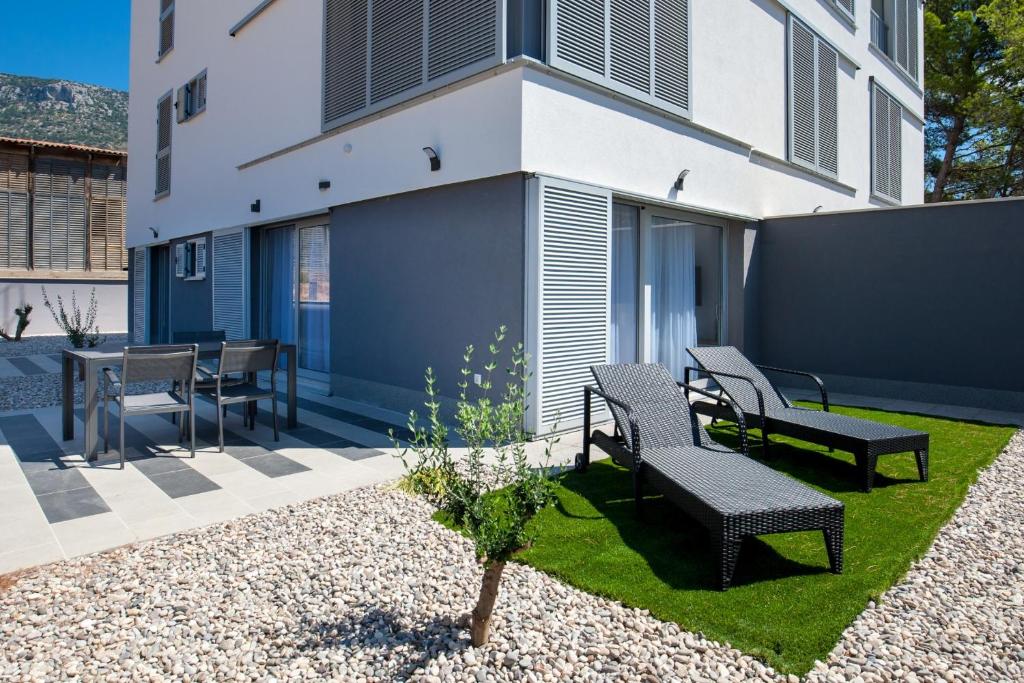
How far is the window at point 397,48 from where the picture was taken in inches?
259

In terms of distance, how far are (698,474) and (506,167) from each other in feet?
11.7

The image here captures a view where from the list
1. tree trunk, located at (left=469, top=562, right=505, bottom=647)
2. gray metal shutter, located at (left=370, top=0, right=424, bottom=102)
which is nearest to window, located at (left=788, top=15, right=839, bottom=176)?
gray metal shutter, located at (left=370, top=0, right=424, bottom=102)

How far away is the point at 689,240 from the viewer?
904 cm

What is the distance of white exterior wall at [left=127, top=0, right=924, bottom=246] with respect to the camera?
658 centimetres

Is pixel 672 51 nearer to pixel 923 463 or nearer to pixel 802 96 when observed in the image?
pixel 802 96

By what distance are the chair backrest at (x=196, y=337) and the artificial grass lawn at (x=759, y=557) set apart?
490 centimetres

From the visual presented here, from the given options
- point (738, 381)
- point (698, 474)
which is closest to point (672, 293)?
point (738, 381)

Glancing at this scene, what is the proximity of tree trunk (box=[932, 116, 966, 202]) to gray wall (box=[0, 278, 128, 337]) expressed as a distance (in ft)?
92.3

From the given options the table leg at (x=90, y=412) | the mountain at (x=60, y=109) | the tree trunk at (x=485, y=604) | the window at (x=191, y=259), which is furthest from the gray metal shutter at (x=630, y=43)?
the mountain at (x=60, y=109)

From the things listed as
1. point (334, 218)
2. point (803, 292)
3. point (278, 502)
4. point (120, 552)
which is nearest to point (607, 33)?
point (334, 218)

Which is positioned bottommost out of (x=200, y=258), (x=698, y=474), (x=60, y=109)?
(x=698, y=474)

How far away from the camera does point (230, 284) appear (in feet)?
38.5

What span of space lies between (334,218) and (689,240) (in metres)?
5.01

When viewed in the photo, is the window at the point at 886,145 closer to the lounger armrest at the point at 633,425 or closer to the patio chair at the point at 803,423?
the patio chair at the point at 803,423
